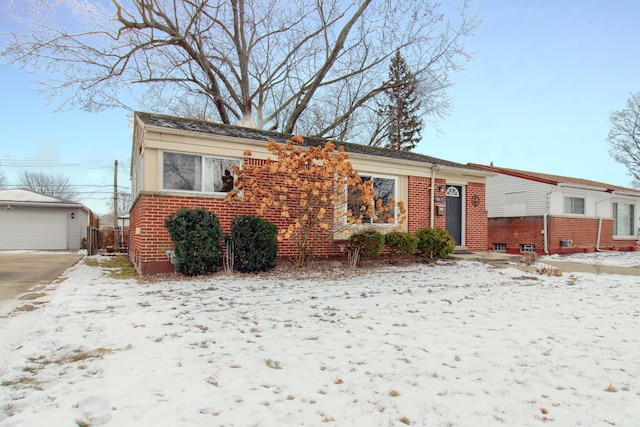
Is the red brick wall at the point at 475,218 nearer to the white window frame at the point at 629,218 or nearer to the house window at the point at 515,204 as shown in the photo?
the house window at the point at 515,204

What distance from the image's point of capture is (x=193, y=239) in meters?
7.47

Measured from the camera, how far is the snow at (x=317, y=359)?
8.02 feet

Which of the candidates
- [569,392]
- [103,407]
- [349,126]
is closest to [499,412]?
[569,392]

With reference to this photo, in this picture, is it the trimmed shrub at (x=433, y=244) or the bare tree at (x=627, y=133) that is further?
the bare tree at (x=627, y=133)

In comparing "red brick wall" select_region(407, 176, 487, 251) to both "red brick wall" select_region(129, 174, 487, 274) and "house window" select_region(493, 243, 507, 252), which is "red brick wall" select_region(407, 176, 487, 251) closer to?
"red brick wall" select_region(129, 174, 487, 274)

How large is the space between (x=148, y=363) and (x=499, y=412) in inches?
106

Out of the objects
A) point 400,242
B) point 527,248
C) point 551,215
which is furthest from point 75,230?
point 551,215

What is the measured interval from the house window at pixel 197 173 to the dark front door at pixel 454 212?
7013 millimetres

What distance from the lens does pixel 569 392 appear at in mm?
2783

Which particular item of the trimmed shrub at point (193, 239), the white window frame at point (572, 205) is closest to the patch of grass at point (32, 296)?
the trimmed shrub at point (193, 239)

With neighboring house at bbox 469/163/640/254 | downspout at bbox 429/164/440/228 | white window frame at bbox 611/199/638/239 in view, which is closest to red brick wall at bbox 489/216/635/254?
neighboring house at bbox 469/163/640/254

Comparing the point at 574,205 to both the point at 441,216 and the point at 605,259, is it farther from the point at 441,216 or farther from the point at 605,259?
the point at 441,216

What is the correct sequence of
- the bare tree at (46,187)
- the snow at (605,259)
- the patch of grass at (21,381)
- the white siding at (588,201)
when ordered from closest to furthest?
the patch of grass at (21,381) < the snow at (605,259) < the white siding at (588,201) < the bare tree at (46,187)

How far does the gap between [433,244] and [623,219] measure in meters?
14.6
